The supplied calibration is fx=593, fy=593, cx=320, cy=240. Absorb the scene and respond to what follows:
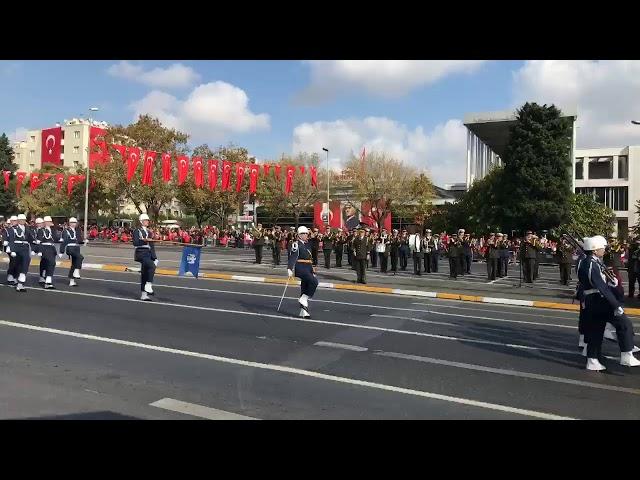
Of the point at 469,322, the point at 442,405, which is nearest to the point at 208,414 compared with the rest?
the point at 442,405

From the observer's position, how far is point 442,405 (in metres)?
5.87

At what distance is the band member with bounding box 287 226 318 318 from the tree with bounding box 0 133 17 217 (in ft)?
214

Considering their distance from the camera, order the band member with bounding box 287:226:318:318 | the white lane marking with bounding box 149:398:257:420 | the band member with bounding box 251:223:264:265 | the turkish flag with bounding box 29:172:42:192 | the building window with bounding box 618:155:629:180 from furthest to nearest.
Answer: the building window with bounding box 618:155:629:180, the turkish flag with bounding box 29:172:42:192, the band member with bounding box 251:223:264:265, the band member with bounding box 287:226:318:318, the white lane marking with bounding box 149:398:257:420

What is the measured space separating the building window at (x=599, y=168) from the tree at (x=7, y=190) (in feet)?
206

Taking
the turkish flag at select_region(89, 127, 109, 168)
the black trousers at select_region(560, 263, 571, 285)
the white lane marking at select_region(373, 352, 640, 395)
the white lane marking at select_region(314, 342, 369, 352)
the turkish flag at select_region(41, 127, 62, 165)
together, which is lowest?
the white lane marking at select_region(373, 352, 640, 395)

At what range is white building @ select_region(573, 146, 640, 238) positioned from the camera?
54312 millimetres

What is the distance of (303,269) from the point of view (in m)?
11.4

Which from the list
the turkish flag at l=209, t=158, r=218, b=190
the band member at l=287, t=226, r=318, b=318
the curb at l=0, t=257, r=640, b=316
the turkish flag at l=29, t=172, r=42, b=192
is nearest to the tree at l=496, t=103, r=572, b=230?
the turkish flag at l=209, t=158, r=218, b=190

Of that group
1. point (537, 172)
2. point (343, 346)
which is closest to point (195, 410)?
point (343, 346)

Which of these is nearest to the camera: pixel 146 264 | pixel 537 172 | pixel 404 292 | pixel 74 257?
pixel 146 264

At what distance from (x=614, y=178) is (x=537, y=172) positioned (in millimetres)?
22692

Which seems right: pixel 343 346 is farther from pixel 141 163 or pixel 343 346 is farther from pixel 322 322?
pixel 141 163

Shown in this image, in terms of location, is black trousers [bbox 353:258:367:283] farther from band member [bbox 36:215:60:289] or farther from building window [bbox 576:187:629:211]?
building window [bbox 576:187:629:211]
